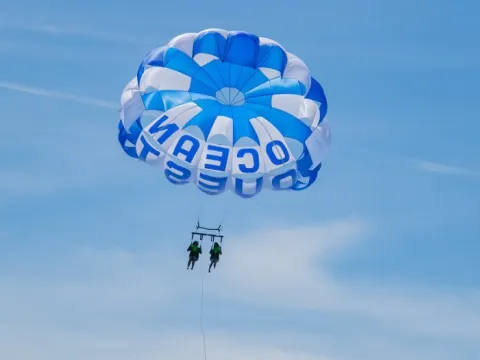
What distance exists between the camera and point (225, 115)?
3900 centimetres

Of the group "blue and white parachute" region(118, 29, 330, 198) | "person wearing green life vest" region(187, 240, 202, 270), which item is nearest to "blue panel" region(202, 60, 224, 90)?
"blue and white parachute" region(118, 29, 330, 198)

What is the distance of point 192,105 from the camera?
3875 centimetres

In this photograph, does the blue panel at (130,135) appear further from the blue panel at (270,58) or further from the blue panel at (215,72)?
the blue panel at (270,58)

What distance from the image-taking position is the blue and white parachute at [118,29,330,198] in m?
37.8

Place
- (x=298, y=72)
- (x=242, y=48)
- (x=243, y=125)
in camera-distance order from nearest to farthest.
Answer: (x=242, y=48), (x=298, y=72), (x=243, y=125)

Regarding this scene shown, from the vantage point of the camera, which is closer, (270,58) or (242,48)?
(242,48)

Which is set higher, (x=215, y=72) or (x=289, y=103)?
(x=215, y=72)

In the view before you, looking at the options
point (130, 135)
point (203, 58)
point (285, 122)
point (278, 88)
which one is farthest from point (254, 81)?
point (130, 135)

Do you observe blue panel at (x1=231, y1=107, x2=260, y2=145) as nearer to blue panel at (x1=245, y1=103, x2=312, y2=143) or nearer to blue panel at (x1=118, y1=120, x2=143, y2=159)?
blue panel at (x1=245, y1=103, x2=312, y2=143)

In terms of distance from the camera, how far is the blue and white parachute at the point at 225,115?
3781 centimetres

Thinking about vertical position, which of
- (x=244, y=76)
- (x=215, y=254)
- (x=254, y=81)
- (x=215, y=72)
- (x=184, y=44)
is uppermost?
(x=184, y=44)

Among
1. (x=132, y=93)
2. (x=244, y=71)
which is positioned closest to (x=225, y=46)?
(x=244, y=71)

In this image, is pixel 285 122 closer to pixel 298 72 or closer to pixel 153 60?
pixel 298 72

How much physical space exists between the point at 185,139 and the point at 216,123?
4.40 feet
